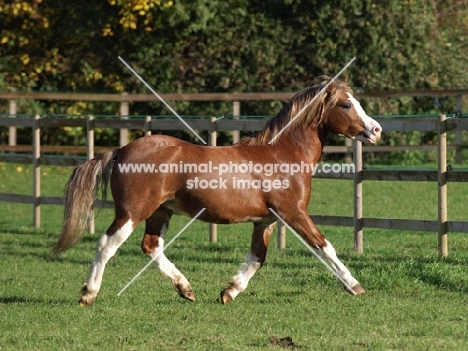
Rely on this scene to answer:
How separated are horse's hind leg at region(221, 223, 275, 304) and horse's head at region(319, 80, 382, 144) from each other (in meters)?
1.00

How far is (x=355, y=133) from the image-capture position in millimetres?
8484

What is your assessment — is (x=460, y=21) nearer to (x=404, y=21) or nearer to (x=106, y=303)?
(x=404, y=21)

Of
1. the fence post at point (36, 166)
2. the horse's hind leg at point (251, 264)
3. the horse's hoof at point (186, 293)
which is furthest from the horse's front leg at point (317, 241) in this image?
the fence post at point (36, 166)

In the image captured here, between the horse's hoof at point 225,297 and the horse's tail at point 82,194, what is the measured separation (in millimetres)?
1223

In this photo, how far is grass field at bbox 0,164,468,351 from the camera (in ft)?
21.9

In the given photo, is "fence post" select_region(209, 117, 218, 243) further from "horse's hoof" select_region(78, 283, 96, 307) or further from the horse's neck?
"horse's hoof" select_region(78, 283, 96, 307)

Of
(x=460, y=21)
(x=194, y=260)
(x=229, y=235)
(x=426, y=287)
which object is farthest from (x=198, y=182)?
(x=460, y=21)

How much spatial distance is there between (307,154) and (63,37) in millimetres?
15677

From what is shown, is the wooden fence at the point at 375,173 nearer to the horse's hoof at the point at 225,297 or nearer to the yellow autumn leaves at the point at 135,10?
the horse's hoof at the point at 225,297

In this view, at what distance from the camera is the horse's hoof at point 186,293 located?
8.24 metres

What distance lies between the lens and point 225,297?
320 inches

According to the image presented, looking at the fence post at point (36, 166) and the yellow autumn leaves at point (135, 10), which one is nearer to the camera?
the fence post at point (36, 166)

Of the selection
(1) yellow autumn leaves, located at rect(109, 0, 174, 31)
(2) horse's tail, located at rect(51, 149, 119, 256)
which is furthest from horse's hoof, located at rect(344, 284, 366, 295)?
(1) yellow autumn leaves, located at rect(109, 0, 174, 31)

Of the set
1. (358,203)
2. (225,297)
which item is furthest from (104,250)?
(358,203)
